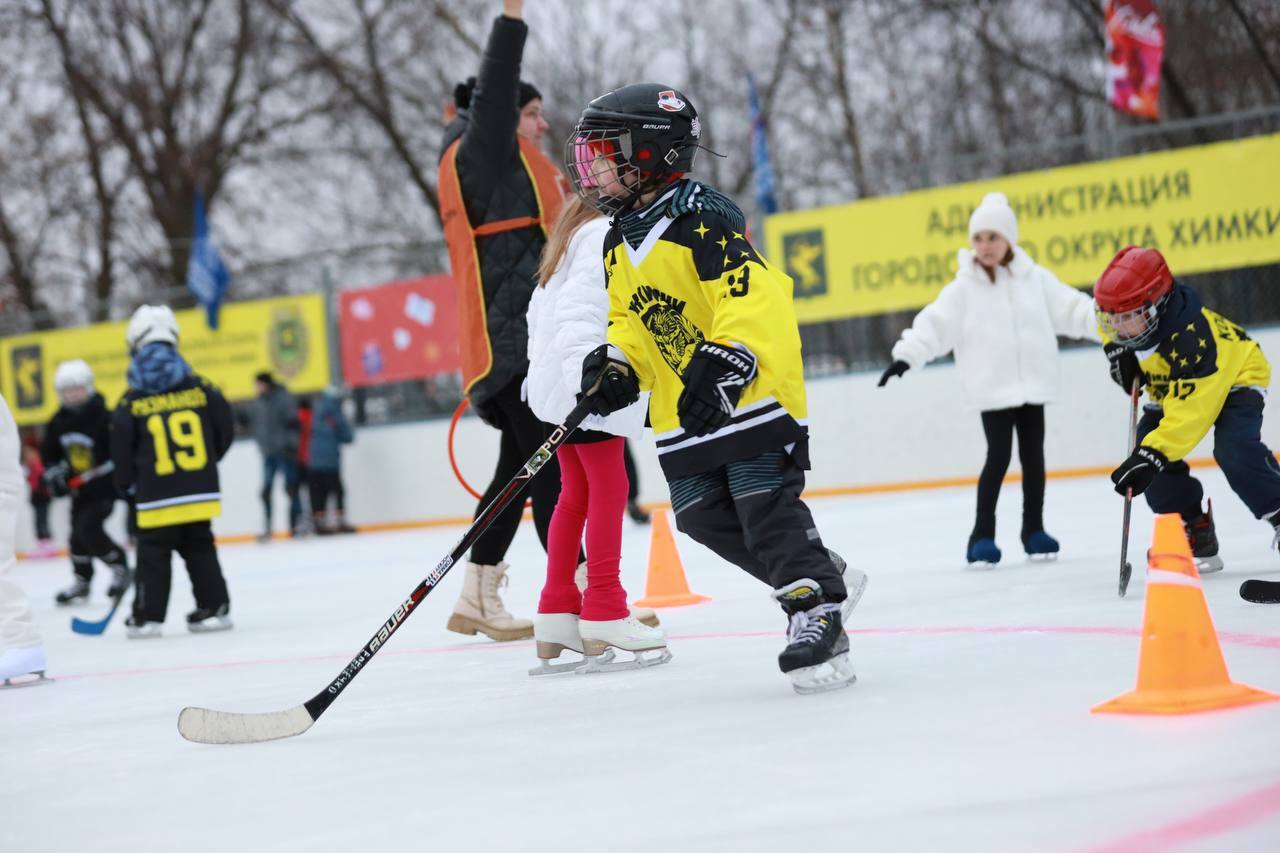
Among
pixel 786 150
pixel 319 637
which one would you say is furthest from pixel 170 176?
pixel 319 637

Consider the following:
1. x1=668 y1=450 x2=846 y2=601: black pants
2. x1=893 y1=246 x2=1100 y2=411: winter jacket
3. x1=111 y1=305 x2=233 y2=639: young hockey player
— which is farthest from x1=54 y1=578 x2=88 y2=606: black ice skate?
x1=668 y1=450 x2=846 y2=601: black pants

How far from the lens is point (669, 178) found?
133 inches

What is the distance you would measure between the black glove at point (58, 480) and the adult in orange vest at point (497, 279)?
4609mm

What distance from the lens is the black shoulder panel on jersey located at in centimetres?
438

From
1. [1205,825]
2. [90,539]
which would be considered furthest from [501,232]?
[90,539]

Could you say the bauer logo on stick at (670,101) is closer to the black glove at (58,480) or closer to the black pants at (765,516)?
the black pants at (765,516)

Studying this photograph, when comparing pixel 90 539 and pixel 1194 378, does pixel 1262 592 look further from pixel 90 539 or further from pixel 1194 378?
pixel 90 539

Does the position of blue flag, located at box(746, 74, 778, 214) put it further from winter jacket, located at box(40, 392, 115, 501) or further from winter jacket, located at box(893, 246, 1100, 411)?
winter jacket, located at box(893, 246, 1100, 411)

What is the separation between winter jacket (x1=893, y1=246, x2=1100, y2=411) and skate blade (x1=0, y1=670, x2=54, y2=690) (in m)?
3.17

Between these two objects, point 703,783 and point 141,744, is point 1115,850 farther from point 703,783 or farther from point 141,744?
point 141,744

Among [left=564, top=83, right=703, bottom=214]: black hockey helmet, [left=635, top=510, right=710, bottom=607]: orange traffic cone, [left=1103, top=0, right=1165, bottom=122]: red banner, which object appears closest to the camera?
[left=564, top=83, right=703, bottom=214]: black hockey helmet

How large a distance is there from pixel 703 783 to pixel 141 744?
1.54m

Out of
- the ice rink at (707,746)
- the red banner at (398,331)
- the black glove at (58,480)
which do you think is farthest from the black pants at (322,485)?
the ice rink at (707,746)

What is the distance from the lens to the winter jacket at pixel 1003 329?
227 inches
